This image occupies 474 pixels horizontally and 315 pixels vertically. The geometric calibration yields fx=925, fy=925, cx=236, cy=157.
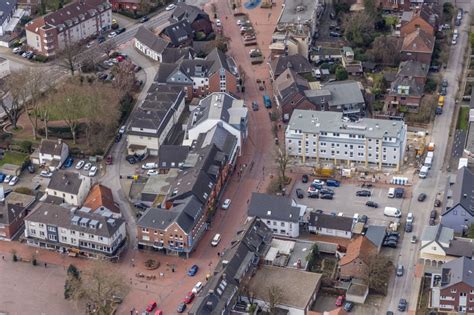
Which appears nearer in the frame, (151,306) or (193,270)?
(151,306)

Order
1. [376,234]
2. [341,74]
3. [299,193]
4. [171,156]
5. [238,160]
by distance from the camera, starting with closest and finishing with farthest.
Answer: [376,234] → [299,193] → [171,156] → [238,160] → [341,74]

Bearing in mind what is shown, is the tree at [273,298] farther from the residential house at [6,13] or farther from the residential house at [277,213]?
the residential house at [6,13]

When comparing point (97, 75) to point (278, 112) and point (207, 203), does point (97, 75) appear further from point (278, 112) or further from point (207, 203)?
point (207, 203)

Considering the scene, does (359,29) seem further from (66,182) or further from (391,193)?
(66,182)

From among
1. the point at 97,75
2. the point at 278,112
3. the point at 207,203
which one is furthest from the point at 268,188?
the point at 97,75

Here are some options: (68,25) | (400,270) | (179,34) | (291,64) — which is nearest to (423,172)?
(400,270)

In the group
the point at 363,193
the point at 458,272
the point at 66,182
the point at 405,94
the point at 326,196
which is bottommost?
the point at 66,182

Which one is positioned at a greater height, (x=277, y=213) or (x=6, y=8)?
(x=277, y=213)

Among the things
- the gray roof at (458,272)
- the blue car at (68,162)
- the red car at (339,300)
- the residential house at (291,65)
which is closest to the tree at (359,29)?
the residential house at (291,65)
